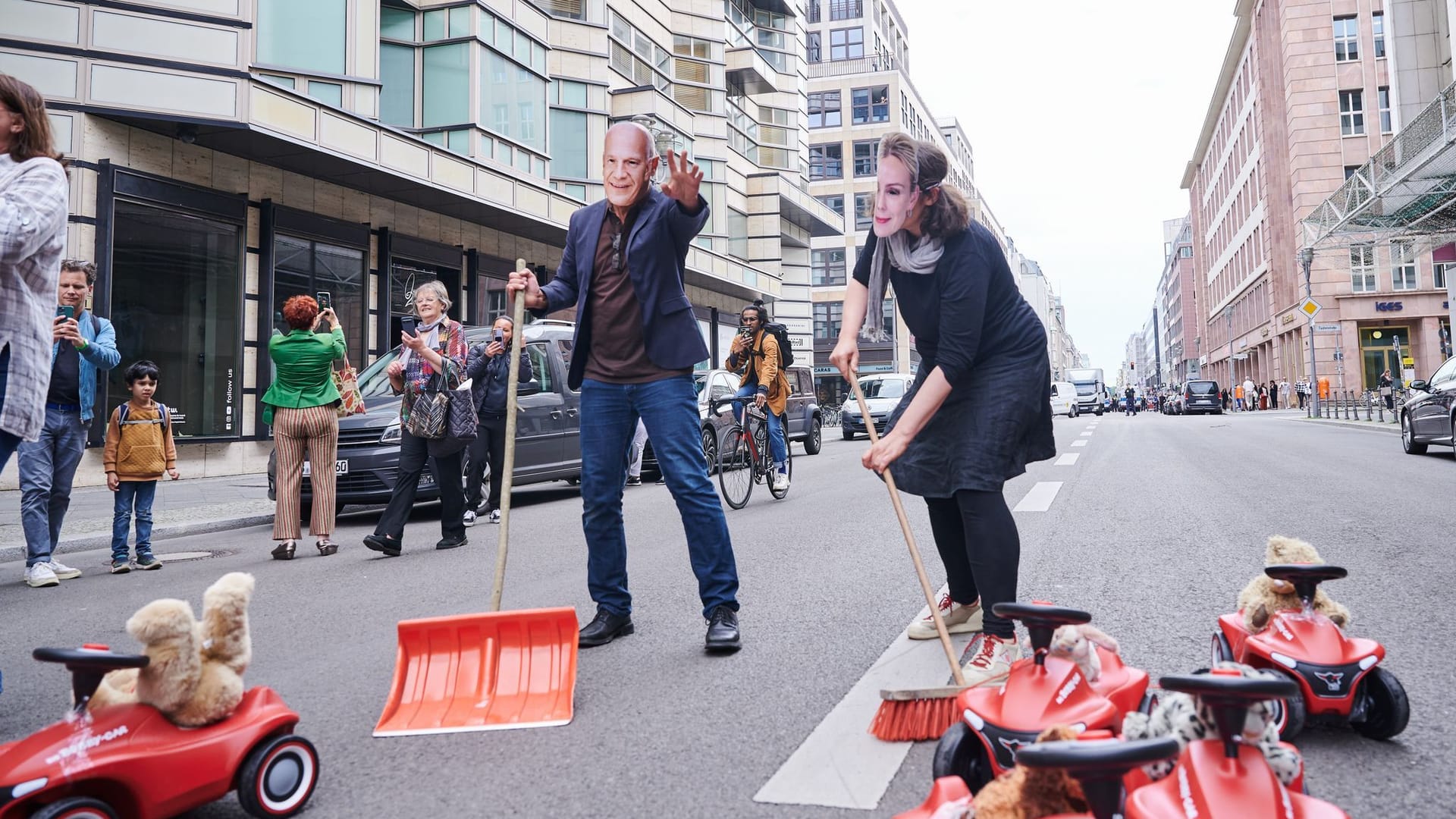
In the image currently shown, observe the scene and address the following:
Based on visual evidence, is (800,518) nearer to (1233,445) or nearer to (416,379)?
(416,379)

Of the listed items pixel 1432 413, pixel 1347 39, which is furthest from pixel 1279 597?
pixel 1347 39

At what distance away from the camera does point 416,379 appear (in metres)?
6.76

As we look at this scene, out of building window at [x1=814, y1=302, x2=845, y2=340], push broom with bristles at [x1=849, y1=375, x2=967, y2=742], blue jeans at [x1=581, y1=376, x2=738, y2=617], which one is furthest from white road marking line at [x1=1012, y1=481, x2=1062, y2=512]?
building window at [x1=814, y1=302, x2=845, y2=340]

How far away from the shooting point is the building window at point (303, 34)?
1534 centimetres

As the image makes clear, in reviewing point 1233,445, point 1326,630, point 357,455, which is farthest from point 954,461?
point 1233,445

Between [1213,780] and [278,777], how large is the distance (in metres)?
1.87

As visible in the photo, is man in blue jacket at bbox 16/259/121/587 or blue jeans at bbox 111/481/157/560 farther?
blue jeans at bbox 111/481/157/560

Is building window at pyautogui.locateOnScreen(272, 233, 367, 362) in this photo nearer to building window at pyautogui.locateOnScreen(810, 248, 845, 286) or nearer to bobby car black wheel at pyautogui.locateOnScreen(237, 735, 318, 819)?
bobby car black wheel at pyautogui.locateOnScreen(237, 735, 318, 819)

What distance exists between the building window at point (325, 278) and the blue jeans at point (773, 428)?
8660mm

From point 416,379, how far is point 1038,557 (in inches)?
170

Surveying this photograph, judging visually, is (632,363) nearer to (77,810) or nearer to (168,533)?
(77,810)

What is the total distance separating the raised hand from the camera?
11.1ft

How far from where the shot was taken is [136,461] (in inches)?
249

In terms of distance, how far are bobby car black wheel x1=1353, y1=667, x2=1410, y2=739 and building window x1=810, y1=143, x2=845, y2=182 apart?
63420 mm
